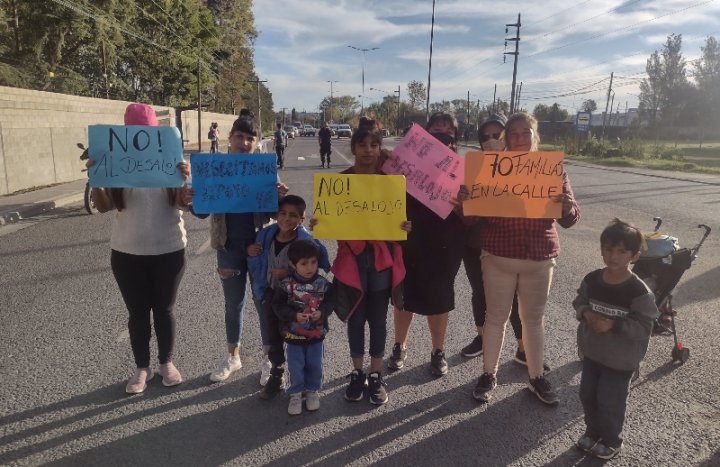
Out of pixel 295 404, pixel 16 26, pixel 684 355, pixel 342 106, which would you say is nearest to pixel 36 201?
pixel 295 404

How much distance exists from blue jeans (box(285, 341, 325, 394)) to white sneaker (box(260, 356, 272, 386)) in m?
0.32

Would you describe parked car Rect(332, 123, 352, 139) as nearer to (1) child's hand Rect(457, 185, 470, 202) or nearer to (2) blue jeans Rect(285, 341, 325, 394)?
(1) child's hand Rect(457, 185, 470, 202)

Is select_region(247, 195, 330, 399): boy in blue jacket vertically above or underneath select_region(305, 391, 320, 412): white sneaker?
above

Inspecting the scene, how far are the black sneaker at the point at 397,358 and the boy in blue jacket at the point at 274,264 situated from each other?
2.90 feet

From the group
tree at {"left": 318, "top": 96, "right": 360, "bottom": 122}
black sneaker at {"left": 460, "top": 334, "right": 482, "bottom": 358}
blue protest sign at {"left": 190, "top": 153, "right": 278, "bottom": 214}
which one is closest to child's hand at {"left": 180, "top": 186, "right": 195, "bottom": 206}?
blue protest sign at {"left": 190, "top": 153, "right": 278, "bottom": 214}

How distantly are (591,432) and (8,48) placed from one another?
1332 inches

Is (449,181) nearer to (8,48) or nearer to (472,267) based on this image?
(472,267)

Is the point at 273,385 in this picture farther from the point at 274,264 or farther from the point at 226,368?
the point at 274,264

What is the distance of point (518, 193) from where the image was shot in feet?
10.2

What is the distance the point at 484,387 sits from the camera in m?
3.31

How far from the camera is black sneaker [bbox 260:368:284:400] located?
10.7ft

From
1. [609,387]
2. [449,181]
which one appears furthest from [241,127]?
[609,387]

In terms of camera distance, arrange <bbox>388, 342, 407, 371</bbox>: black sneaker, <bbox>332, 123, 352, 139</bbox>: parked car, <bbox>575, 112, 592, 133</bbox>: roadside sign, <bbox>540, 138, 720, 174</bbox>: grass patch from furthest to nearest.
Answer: <bbox>332, 123, 352, 139</bbox>: parked car
<bbox>575, 112, 592, 133</bbox>: roadside sign
<bbox>540, 138, 720, 174</bbox>: grass patch
<bbox>388, 342, 407, 371</bbox>: black sneaker

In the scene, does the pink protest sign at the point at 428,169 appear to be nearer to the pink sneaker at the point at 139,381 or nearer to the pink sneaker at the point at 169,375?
the pink sneaker at the point at 169,375
